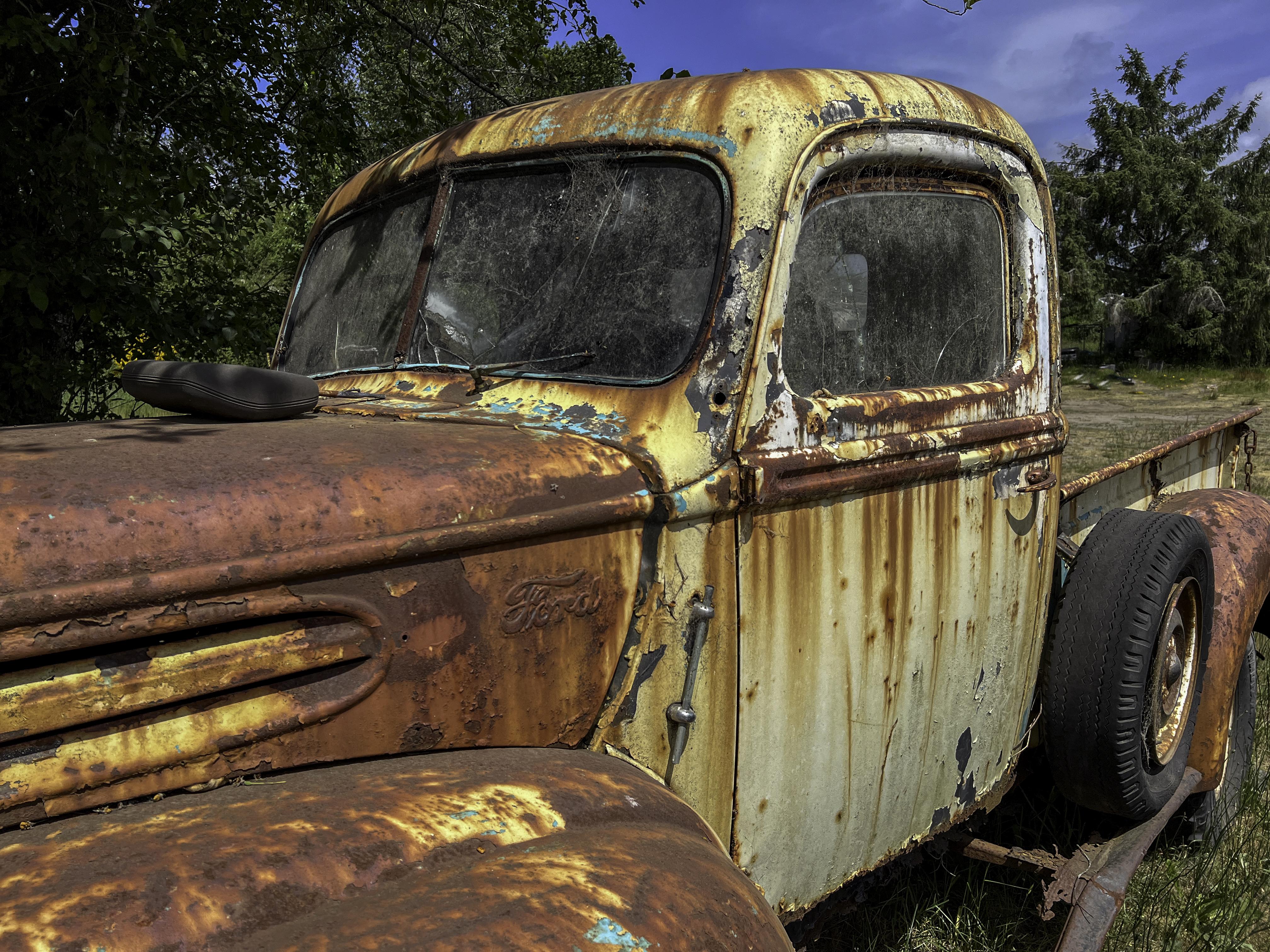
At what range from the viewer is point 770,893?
1.90 metres

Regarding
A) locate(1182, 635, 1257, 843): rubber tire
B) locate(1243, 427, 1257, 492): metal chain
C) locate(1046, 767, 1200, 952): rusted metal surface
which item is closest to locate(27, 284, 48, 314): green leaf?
locate(1046, 767, 1200, 952): rusted metal surface

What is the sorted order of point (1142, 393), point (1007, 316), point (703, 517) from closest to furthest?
point (703, 517)
point (1007, 316)
point (1142, 393)

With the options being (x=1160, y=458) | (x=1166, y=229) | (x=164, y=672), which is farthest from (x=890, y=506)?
(x=1166, y=229)

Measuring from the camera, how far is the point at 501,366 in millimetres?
1945

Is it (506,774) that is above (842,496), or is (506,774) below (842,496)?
below

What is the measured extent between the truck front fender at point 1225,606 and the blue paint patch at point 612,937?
2.23m

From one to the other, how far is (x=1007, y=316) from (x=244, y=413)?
5.43ft

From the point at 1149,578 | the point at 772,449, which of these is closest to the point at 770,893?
the point at 772,449

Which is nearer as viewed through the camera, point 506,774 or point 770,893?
point 506,774

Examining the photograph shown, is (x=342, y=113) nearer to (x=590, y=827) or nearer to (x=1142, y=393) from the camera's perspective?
(x=590, y=827)

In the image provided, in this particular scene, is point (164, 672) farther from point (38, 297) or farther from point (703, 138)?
point (38, 297)

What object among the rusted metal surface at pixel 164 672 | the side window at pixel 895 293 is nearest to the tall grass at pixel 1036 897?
the side window at pixel 895 293

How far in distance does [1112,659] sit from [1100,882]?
19.3 inches

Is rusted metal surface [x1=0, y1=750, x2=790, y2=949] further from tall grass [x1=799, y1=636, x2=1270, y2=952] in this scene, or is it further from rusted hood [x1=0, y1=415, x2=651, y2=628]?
tall grass [x1=799, y1=636, x2=1270, y2=952]
